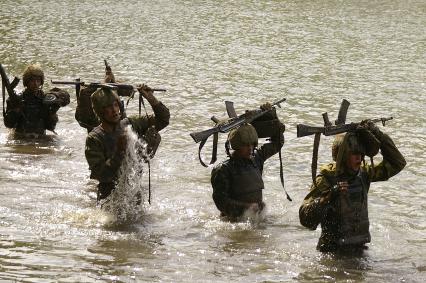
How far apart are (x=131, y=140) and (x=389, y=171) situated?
10.5 ft

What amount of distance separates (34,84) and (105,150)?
4695 millimetres

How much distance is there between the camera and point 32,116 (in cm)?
A: 1443

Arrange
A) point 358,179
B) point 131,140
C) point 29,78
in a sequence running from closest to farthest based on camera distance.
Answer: point 358,179, point 131,140, point 29,78

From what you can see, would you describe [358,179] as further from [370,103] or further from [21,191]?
[370,103]

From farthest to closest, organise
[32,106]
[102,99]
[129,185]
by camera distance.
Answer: [32,106] < [129,185] < [102,99]

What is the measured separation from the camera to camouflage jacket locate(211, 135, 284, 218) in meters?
9.79

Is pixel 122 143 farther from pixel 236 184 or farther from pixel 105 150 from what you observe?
pixel 236 184

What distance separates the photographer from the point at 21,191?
454 inches

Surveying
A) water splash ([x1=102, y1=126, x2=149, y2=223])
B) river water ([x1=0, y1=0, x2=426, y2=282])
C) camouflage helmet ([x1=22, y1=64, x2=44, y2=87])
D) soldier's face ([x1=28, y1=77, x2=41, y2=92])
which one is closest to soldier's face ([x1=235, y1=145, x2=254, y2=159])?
river water ([x1=0, y1=0, x2=426, y2=282])

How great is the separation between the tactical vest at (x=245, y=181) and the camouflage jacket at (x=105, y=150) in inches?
44.2

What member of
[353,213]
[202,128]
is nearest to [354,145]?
[353,213]

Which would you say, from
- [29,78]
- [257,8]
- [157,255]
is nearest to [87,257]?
[157,255]

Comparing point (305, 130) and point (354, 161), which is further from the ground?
point (305, 130)

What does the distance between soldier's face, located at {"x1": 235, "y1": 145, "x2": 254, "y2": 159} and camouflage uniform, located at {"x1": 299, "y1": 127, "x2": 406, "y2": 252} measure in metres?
1.47
